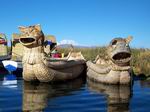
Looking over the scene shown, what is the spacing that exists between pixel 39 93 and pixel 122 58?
4648 millimetres

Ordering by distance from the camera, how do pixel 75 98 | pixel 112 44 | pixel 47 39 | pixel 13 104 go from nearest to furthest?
pixel 13 104, pixel 75 98, pixel 112 44, pixel 47 39

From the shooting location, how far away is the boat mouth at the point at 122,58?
1612 centimetres

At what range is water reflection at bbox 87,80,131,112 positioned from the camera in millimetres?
10961

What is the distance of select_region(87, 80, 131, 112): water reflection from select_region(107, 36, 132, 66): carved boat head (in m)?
1.18

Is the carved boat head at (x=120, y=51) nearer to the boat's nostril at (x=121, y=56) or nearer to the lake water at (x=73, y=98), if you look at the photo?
the boat's nostril at (x=121, y=56)

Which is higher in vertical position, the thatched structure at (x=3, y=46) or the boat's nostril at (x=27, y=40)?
the thatched structure at (x=3, y=46)

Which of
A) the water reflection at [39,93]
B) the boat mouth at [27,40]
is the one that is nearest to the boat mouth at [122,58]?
the water reflection at [39,93]

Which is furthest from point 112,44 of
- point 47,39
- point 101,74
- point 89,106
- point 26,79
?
point 47,39

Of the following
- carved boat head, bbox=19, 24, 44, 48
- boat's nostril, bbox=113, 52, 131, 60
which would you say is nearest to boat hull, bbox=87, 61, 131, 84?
boat's nostril, bbox=113, 52, 131, 60

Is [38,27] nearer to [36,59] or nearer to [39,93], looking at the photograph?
[36,59]

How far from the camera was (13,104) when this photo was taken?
11.2m

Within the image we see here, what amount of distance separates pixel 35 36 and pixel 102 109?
7.04 meters

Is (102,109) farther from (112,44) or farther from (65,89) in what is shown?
(112,44)

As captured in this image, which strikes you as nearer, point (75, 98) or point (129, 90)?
point (75, 98)
